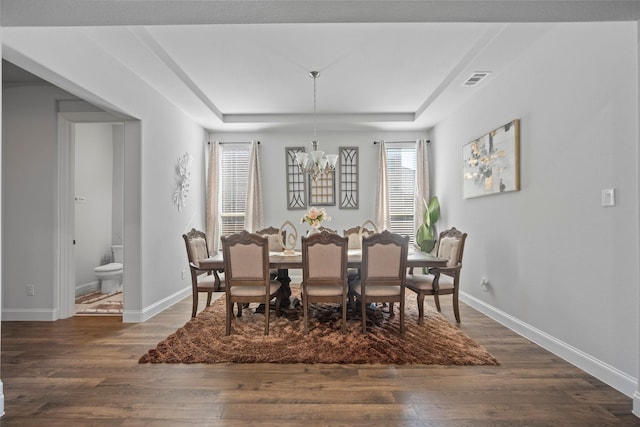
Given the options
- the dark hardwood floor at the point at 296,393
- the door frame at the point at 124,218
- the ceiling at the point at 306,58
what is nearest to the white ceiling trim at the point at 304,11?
the ceiling at the point at 306,58

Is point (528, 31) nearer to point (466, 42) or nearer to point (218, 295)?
point (466, 42)

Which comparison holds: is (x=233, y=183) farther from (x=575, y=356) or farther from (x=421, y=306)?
(x=575, y=356)

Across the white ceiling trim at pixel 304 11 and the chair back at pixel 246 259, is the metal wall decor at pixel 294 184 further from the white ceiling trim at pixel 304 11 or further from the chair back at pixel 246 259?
the white ceiling trim at pixel 304 11

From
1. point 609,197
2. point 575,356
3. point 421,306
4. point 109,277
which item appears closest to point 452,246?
point 421,306

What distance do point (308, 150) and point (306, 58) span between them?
273cm

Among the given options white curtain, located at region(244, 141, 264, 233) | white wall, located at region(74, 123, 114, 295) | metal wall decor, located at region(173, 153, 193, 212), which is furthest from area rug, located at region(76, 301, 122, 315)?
white curtain, located at region(244, 141, 264, 233)

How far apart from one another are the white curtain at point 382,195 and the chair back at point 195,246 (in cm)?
311

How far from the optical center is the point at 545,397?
7.19 ft

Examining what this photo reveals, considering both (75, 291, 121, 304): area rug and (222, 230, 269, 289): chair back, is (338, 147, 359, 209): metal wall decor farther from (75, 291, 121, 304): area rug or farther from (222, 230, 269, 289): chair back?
(75, 291, 121, 304): area rug

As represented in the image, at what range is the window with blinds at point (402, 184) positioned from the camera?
6.32m

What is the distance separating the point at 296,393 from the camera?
2240 millimetres

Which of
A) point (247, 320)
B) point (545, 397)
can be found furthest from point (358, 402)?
point (247, 320)

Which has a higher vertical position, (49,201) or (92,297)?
(49,201)

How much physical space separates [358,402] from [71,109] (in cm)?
418
